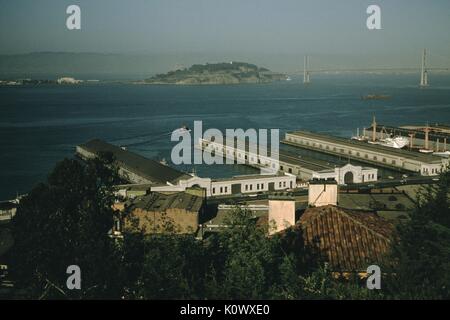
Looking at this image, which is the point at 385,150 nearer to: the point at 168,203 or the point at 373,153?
the point at 373,153

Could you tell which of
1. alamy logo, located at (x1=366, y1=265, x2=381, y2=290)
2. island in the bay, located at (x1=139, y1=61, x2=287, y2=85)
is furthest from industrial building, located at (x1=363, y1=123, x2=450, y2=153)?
island in the bay, located at (x1=139, y1=61, x2=287, y2=85)

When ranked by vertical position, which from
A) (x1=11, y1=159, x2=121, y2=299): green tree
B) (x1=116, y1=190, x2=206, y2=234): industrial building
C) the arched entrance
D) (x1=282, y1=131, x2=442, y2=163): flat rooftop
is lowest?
the arched entrance

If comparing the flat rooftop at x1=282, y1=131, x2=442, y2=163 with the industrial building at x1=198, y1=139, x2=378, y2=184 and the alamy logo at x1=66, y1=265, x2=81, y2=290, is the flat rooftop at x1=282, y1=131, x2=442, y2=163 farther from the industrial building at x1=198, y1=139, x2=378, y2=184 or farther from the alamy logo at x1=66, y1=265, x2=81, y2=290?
the alamy logo at x1=66, y1=265, x2=81, y2=290

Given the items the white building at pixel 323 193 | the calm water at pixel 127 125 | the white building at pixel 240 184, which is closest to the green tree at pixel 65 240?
the white building at pixel 323 193

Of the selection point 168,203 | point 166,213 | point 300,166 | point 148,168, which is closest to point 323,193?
point 166,213

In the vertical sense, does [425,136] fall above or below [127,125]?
above

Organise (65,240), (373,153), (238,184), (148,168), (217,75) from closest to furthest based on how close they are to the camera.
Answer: (65,240) → (238,184) → (148,168) → (373,153) → (217,75)

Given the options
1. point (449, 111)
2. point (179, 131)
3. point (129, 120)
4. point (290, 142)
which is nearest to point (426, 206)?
point (290, 142)
